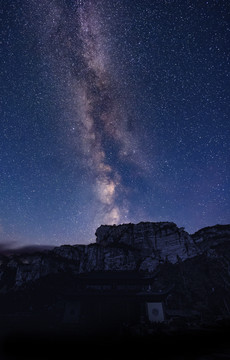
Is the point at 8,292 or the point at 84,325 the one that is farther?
the point at 8,292

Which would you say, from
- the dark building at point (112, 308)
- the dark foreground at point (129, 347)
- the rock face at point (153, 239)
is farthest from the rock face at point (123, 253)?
the dark foreground at point (129, 347)

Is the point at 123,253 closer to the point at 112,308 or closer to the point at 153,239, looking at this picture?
the point at 153,239

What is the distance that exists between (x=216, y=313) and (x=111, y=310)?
27153 mm

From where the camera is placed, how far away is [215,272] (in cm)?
4638

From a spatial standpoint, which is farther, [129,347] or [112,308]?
[112,308]

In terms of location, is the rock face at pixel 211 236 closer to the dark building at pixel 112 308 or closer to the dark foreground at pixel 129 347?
the dark building at pixel 112 308

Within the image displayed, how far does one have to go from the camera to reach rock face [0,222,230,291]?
184 feet


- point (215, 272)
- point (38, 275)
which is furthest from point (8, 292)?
point (215, 272)

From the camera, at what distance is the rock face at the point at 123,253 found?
56.1 metres

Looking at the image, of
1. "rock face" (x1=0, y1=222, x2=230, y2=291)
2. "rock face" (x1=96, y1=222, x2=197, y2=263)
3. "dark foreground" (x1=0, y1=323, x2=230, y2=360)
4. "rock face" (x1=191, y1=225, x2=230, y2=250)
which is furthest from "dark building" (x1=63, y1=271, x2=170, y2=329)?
"rock face" (x1=191, y1=225, x2=230, y2=250)

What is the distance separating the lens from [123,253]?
5925cm

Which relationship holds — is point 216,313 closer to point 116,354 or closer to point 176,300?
point 176,300

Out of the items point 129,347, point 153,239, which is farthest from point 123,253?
point 129,347

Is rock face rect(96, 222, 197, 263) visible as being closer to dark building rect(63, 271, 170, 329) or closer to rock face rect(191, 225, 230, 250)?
rock face rect(191, 225, 230, 250)
